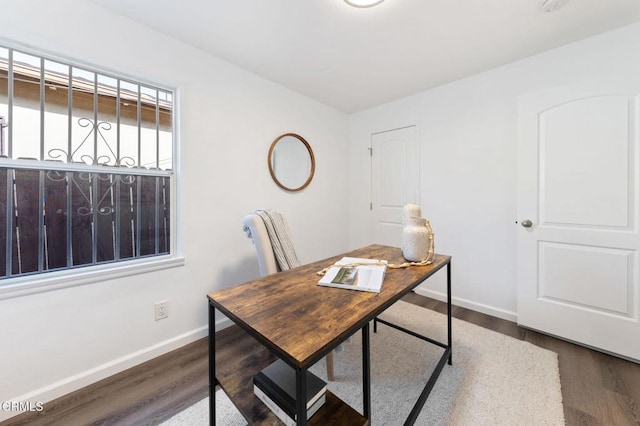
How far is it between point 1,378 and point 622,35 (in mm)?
4313

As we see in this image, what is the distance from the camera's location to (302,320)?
2.81 feet

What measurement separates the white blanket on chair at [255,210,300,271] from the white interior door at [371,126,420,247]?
172 cm

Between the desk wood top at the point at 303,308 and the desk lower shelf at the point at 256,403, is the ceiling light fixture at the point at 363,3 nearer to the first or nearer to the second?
the desk wood top at the point at 303,308

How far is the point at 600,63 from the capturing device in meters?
1.83

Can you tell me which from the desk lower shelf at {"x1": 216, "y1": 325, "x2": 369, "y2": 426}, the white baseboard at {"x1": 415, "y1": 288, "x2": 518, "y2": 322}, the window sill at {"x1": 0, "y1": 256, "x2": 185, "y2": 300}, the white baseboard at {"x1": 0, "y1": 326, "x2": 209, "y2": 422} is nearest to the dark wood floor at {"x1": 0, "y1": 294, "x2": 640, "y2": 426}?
the white baseboard at {"x1": 0, "y1": 326, "x2": 209, "y2": 422}

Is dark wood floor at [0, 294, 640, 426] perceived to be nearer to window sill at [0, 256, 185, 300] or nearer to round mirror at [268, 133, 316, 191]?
window sill at [0, 256, 185, 300]

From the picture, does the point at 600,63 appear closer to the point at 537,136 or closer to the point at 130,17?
the point at 537,136

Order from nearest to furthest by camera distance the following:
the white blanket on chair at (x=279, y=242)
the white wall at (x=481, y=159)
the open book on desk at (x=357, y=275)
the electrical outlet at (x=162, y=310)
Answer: the open book on desk at (x=357, y=275) < the white blanket on chair at (x=279, y=242) < the electrical outlet at (x=162, y=310) < the white wall at (x=481, y=159)

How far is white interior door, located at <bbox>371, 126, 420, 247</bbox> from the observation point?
288 cm

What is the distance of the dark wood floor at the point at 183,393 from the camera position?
1292 mm

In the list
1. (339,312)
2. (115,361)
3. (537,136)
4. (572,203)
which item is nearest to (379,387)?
(339,312)

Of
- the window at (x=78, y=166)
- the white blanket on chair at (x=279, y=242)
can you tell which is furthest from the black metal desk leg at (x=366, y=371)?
the window at (x=78, y=166)

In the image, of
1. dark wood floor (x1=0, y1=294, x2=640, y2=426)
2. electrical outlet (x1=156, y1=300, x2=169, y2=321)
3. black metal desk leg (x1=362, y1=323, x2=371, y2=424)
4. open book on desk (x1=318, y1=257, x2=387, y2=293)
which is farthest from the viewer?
electrical outlet (x1=156, y1=300, x2=169, y2=321)

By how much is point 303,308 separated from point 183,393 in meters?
1.13
